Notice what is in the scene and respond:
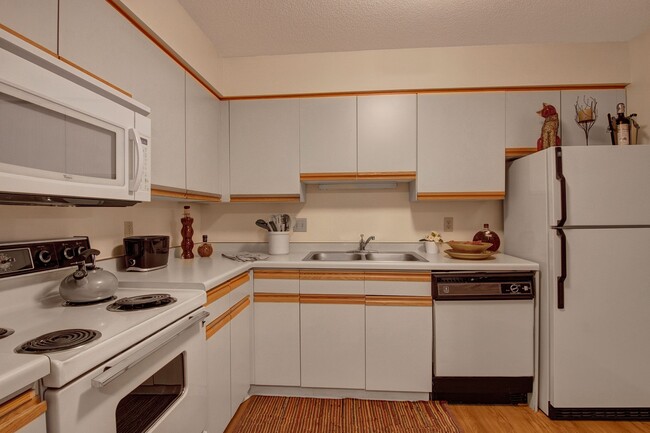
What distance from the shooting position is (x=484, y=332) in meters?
2.00

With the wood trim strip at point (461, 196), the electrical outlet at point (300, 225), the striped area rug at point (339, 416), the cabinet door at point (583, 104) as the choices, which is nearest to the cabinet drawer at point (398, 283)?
the wood trim strip at point (461, 196)

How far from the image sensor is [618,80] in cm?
230

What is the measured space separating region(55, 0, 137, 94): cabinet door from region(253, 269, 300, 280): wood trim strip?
1251 mm

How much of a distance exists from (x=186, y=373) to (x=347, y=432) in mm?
1072

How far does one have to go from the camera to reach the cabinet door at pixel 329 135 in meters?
2.38

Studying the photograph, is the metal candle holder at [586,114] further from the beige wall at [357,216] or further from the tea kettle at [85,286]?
the tea kettle at [85,286]

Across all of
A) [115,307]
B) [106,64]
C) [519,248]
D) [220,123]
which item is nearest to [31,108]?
[106,64]

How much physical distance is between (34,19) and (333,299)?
6.10 feet

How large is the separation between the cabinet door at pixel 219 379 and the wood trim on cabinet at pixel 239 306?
0.22 ft

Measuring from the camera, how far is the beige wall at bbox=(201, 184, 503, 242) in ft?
8.57

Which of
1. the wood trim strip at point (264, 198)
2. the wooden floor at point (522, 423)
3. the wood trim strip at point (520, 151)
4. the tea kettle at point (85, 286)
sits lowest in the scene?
the wooden floor at point (522, 423)

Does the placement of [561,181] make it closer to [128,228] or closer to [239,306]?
[239,306]

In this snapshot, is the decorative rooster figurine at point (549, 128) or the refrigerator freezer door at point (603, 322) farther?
the decorative rooster figurine at point (549, 128)

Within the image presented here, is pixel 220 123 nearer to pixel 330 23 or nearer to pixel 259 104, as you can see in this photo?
pixel 259 104
